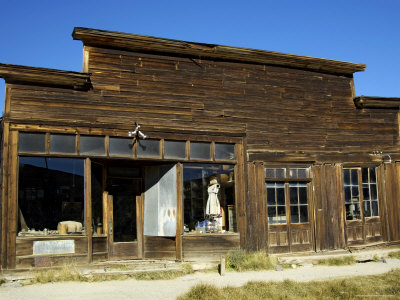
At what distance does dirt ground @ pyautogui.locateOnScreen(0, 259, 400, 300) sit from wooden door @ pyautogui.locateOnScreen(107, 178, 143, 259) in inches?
78.9

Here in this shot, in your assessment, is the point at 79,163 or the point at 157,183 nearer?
the point at 79,163

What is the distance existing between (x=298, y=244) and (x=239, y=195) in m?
2.51

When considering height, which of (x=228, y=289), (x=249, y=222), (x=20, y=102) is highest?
(x=20, y=102)

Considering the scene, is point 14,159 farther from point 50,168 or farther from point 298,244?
point 298,244

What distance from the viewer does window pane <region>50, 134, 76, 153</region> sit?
39.2ft

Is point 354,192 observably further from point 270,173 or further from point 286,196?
point 270,173

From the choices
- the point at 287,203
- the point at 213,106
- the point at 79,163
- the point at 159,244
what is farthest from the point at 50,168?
the point at 287,203

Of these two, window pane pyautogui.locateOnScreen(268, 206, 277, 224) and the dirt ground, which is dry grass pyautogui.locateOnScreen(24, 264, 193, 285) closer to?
the dirt ground

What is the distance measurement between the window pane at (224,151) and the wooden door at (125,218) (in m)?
2.38

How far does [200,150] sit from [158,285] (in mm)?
4174

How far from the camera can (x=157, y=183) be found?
13555 mm

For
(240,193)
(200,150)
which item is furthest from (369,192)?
(200,150)

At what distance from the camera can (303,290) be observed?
400 inches

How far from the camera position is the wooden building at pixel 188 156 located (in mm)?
11875
